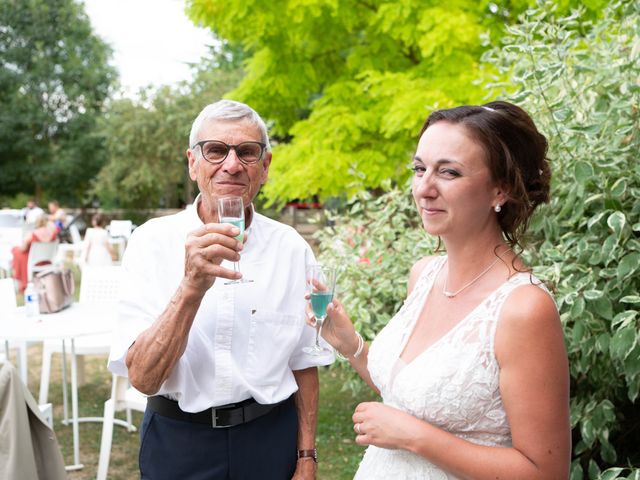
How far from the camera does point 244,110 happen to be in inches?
89.3

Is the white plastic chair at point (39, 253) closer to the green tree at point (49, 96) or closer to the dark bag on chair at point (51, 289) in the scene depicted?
the dark bag on chair at point (51, 289)

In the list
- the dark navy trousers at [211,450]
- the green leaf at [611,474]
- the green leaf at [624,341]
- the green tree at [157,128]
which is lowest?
the green leaf at [611,474]

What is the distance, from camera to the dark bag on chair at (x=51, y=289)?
535cm

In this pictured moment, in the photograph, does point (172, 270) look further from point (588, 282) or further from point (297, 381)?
point (588, 282)

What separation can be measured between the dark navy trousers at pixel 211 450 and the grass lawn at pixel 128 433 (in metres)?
2.81

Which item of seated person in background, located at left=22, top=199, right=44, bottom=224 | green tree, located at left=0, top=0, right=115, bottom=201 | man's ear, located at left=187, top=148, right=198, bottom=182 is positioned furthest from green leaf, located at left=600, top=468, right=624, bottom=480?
green tree, located at left=0, top=0, right=115, bottom=201

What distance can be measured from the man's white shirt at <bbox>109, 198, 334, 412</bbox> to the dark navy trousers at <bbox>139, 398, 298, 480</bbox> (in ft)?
0.34

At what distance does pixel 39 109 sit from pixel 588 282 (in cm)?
3557

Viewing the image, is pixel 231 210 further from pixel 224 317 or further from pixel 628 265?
pixel 628 265

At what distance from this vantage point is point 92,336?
6020 millimetres

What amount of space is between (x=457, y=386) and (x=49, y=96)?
122 feet

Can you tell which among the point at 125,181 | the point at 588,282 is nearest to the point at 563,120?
the point at 588,282

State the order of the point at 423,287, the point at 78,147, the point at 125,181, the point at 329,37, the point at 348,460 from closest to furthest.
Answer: the point at 423,287, the point at 348,460, the point at 329,37, the point at 125,181, the point at 78,147

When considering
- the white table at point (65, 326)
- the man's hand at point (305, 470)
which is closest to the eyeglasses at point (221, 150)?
the man's hand at point (305, 470)
